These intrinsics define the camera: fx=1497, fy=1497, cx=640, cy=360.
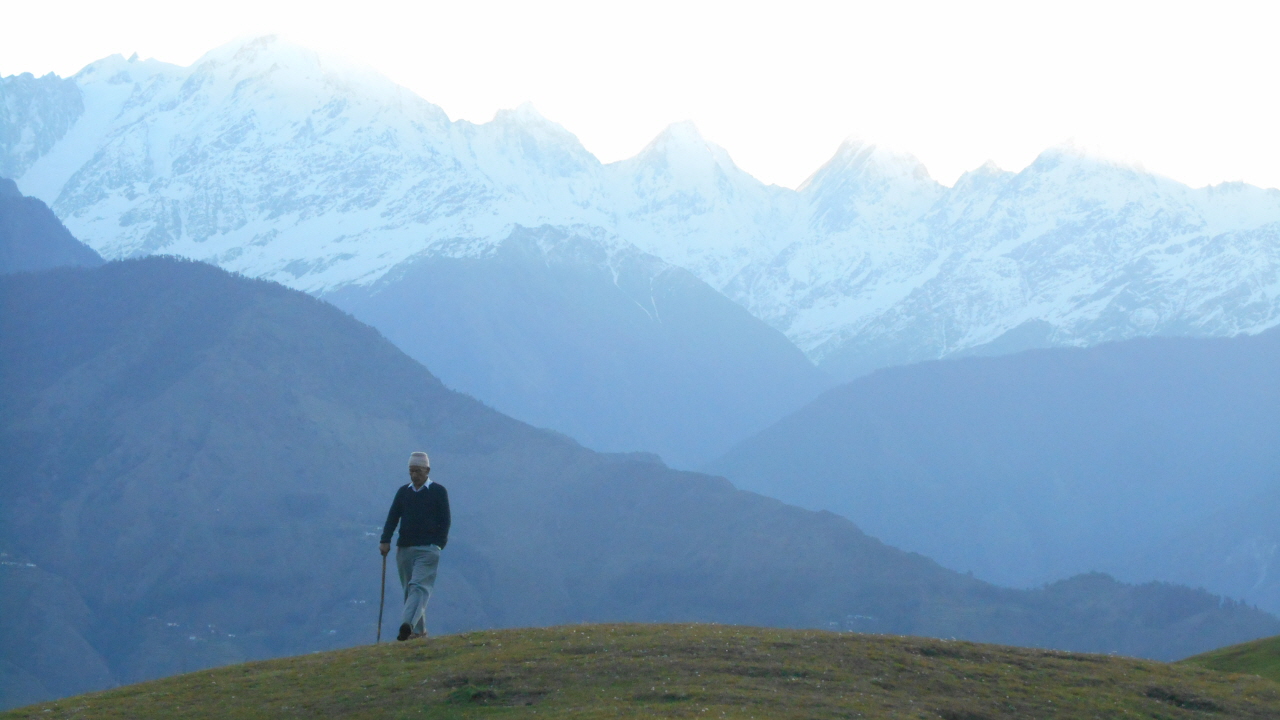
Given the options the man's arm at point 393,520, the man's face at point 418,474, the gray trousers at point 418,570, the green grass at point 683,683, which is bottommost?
the green grass at point 683,683

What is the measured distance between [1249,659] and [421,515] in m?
27.5

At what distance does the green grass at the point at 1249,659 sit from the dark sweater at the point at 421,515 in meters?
23.3

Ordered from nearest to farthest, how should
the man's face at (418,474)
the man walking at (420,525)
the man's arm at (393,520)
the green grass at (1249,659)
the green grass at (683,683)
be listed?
the green grass at (683,683), the man's arm at (393,520), the man's face at (418,474), the man walking at (420,525), the green grass at (1249,659)

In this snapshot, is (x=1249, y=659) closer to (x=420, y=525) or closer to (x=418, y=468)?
(x=420, y=525)

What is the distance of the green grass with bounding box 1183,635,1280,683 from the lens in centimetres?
4373

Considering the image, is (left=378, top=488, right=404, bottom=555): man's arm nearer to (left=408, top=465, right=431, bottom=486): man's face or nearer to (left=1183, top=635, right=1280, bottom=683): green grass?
(left=408, top=465, right=431, bottom=486): man's face

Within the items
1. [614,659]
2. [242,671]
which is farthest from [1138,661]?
[242,671]

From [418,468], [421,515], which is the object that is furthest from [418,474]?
[421,515]

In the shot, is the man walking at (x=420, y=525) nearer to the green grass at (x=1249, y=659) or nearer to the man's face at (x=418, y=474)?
the man's face at (x=418, y=474)

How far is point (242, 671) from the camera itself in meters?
35.1

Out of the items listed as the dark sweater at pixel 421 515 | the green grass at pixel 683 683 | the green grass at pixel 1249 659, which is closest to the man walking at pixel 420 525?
the dark sweater at pixel 421 515

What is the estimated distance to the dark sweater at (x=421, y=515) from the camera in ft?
109

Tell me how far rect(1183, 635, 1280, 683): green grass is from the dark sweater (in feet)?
76.5

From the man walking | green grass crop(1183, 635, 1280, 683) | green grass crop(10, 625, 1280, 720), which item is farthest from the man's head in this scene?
green grass crop(1183, 635, 1280, 683)
